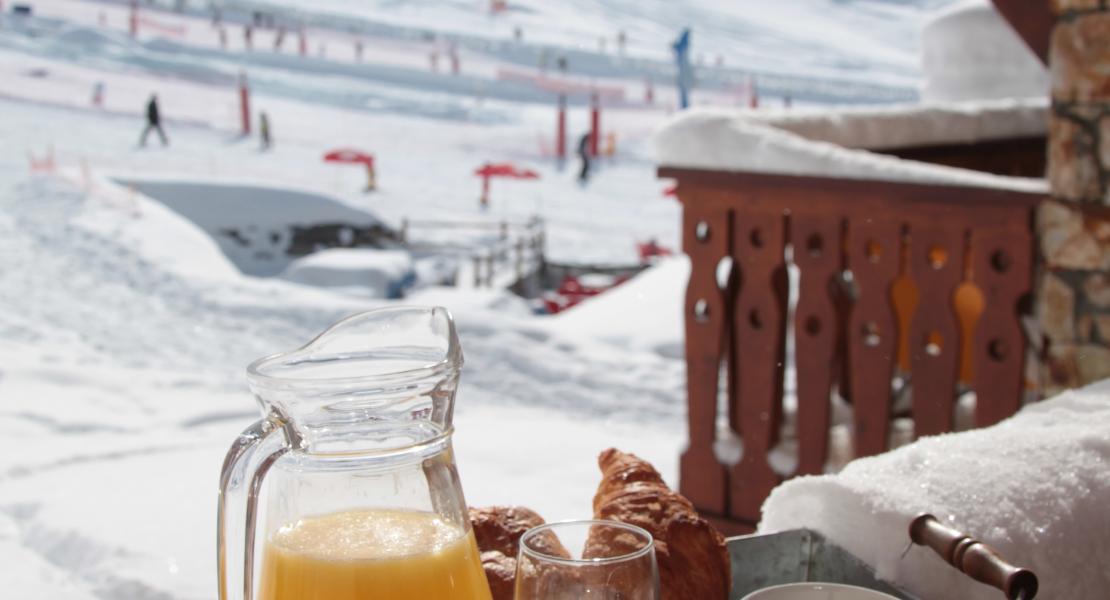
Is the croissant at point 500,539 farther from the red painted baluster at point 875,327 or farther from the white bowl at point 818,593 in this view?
the red painted baluster at point 875,327

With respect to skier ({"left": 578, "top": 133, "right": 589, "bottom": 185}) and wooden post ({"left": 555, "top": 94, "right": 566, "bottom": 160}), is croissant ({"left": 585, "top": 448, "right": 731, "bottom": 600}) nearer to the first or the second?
skier ({"left": 578, "top": 133, "right": 589, "bottom": 185})

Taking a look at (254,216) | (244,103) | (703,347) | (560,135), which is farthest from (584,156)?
(703,347)

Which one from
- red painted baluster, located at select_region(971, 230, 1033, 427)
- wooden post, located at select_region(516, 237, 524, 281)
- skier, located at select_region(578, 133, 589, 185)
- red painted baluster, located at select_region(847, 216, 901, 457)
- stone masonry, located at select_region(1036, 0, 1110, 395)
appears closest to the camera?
stone masonry, located at select_region(1036, 0, 1110, 395)

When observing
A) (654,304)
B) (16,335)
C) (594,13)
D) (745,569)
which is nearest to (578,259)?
(654,304)

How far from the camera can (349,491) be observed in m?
0.51

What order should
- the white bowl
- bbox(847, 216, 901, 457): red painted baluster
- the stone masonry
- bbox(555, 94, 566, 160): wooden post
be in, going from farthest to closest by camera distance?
bbox(555, 94, 566, 160): wooden post < bbox(847, 216, 901, 457): red painted baluster < the stone masonry < the white bowl

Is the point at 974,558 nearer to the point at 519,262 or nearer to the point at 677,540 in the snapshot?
the point at 677,540

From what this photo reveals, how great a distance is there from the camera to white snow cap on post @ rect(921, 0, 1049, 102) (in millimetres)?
6723

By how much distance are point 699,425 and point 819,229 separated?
2.06 feet

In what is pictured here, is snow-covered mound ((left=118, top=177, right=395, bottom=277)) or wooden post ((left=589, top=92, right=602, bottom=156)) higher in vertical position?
wooden post ((left=589, top=92, right=602, bottom=156))

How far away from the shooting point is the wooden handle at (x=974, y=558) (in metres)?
0.58

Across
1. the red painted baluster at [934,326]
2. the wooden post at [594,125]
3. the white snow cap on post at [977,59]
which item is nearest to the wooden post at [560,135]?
the wooden post at [594,125]

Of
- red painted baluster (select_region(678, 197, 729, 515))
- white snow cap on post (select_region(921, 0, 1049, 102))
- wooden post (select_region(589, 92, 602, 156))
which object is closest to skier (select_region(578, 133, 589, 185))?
wooden post (select_region(589, 92, 602, 156))

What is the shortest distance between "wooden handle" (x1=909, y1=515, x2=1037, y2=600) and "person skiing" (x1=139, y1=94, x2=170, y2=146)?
22522 millimetres
